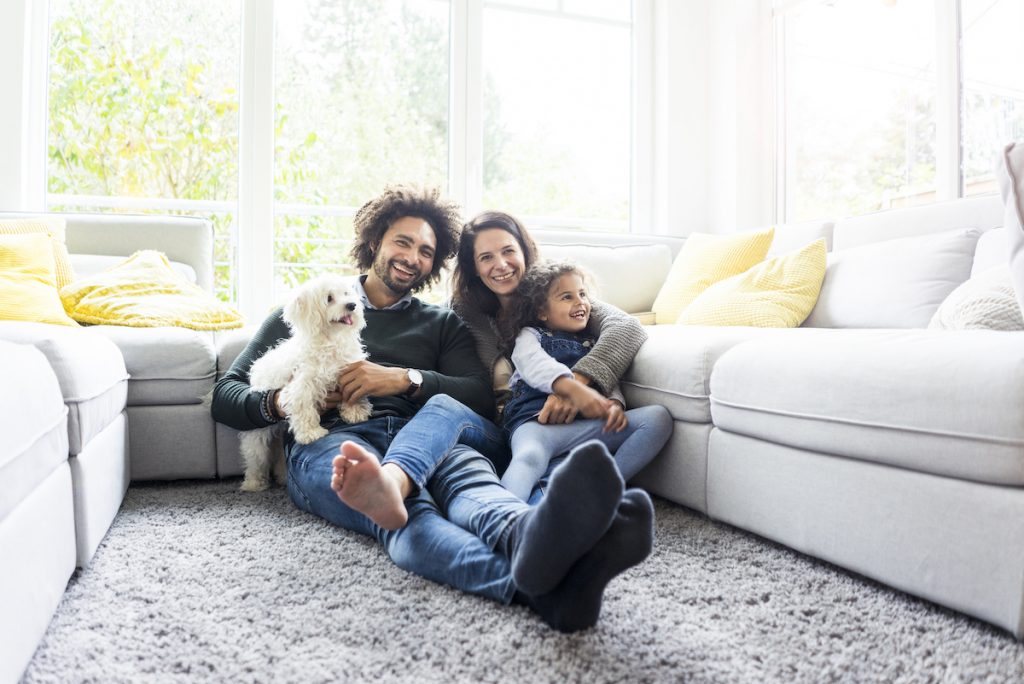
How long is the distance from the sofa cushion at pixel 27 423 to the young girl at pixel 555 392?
0.85 metres

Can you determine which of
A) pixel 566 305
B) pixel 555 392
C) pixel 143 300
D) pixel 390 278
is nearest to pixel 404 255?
pixel 390 278

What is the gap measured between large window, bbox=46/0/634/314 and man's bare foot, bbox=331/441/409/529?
2185 mm

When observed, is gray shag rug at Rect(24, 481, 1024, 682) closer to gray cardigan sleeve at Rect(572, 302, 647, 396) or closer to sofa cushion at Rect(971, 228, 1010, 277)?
gray cardigan sleeve at Rect(572, 302, 647, 396)

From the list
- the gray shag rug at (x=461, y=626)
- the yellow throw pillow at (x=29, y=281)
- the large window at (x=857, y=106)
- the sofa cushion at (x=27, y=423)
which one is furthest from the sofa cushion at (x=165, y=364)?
the large window at (x=857, y=106)

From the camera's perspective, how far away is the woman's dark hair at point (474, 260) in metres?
2.04

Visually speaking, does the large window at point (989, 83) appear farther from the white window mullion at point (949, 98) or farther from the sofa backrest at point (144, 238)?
the sofa backrest at point (144, 238)

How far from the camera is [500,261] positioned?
193cm

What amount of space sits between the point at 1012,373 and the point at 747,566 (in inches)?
23.1

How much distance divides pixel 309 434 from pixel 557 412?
0.61 m

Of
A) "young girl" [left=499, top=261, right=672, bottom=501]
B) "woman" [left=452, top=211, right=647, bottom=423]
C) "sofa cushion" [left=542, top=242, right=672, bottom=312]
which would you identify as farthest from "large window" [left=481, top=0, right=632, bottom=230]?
"young girl" [left=499, top=261, right=672, bottom=501]

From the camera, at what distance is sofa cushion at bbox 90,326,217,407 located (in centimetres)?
190

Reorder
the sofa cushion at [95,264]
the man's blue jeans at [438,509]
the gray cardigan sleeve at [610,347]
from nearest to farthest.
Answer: the man's blue jeans at [438,509] < the gray cardigan sleeve at [610,347] < the sofa cushion at [95,264]

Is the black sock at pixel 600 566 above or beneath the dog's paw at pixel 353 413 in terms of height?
beneath

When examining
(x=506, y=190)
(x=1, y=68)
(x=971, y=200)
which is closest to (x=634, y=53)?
Answer: (x=506, y=190)
